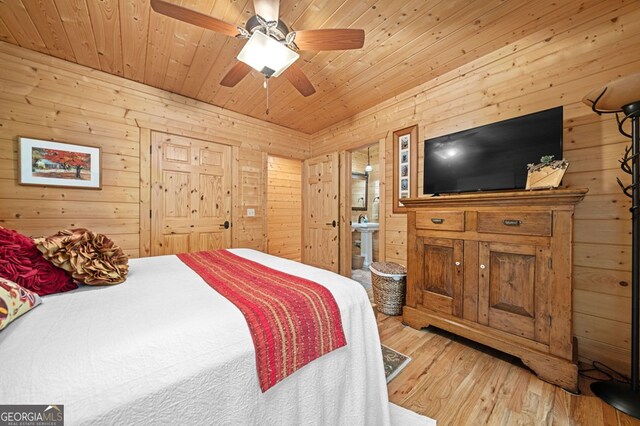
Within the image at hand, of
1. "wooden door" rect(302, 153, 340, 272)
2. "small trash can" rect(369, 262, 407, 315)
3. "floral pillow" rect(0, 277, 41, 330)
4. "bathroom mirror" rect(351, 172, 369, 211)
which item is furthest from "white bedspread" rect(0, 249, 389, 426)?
"bathroom mirror" rect(351, 172, 369, 211)

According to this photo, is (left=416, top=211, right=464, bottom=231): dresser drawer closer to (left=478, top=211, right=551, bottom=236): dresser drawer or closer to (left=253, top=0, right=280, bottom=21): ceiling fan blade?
(left=478, top=211, right=551, bottom=236): dresser drawer

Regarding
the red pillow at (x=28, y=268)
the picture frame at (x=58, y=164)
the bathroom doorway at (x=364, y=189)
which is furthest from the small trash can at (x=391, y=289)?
the picture frame at (x=58, y=164)

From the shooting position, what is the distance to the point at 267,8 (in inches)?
59.3

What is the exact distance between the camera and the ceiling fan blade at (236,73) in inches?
76.1

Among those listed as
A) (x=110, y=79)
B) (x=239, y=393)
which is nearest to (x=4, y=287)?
(x=239, y=393)

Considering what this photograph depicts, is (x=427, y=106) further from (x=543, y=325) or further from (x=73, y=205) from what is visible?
(x=73, y=205)

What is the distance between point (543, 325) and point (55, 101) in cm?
452

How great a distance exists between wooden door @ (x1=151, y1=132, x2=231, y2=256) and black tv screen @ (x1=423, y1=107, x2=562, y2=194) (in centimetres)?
267

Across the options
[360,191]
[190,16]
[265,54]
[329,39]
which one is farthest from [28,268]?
[360,191]

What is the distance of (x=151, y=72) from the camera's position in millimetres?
2568

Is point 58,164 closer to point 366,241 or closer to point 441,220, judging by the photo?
point 441,220

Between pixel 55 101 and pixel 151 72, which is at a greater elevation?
pixel 151 72

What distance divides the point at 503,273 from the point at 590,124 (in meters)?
1.29

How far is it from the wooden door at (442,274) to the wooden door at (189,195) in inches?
102
